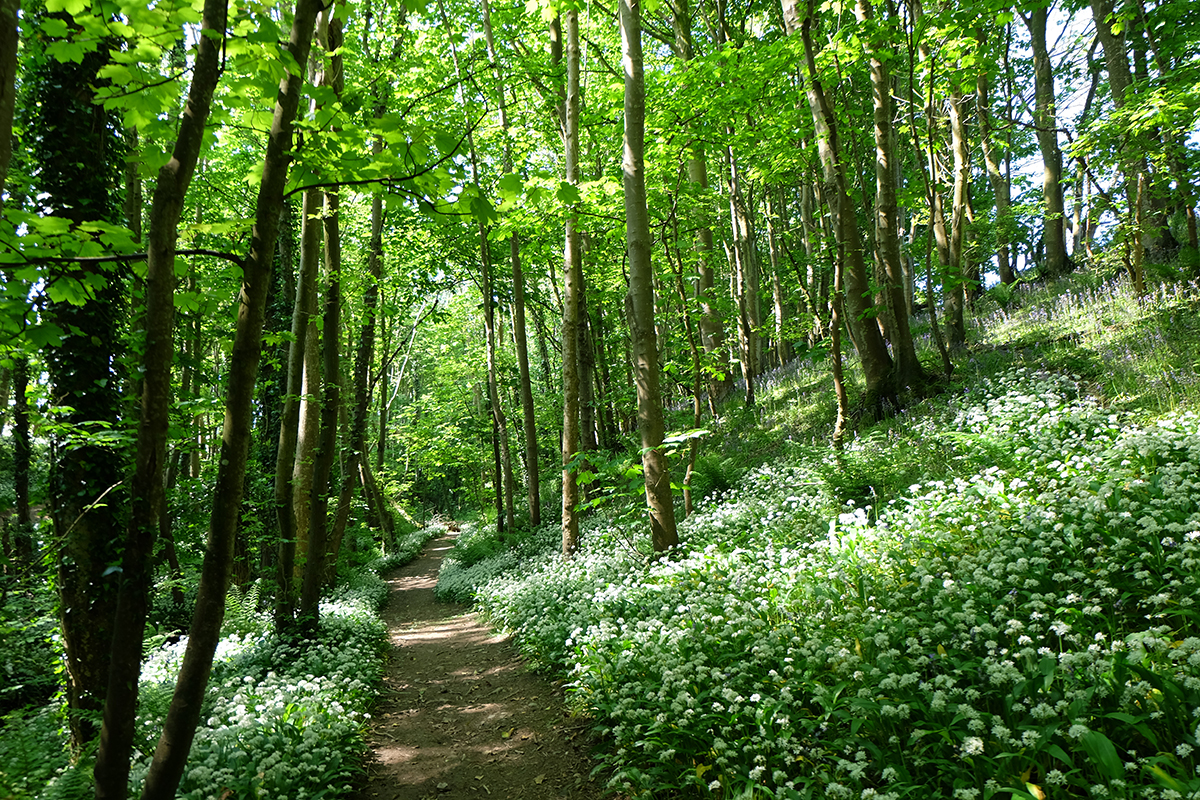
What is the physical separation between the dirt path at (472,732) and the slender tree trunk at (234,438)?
269 cm

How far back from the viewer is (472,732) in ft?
18.8

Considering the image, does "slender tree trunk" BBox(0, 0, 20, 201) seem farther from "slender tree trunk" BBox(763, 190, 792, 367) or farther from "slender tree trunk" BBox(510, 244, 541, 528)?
"slender tree trunk" BBox(510, 244, 541, 528)

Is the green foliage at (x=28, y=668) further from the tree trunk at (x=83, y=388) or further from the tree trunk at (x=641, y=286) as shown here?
the tree trunk at (x=641, y=286)

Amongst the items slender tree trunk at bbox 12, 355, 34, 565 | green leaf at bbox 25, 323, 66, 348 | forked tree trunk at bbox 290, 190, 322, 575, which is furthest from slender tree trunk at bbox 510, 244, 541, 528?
green leaf at bbox 25, 323, 66, 348

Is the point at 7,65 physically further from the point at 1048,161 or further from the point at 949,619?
the point at 1048,161

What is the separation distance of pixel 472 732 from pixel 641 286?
4936mm

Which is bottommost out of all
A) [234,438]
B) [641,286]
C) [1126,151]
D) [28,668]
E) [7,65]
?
[28,668]

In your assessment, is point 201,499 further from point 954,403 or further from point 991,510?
point 954,403

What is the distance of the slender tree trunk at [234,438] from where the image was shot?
8.43 ft

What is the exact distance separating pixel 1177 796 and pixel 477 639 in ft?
27.1

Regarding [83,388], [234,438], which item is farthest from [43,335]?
[83,388]

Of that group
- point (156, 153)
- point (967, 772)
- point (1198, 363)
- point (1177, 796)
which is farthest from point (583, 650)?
point (1198, 363)

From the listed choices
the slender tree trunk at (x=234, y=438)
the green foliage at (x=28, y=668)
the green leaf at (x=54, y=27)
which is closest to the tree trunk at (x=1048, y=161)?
the slender tree trunk at (x=234, y=438)

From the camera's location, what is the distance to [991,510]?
16.1ft
